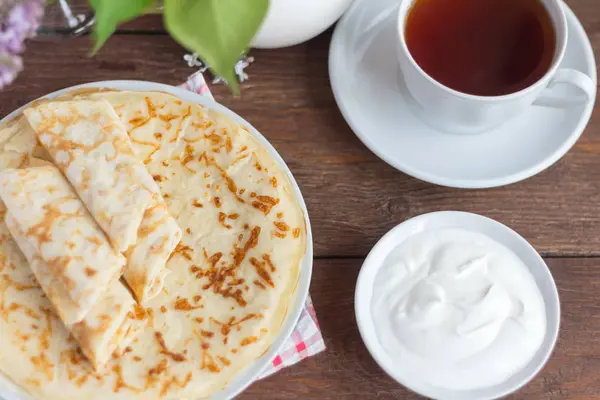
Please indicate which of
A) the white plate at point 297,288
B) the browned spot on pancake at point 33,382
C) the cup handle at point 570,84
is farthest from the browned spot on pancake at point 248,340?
the cup handle at point 570,84

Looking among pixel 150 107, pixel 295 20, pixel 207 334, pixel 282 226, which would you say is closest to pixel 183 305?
pixel 207 334

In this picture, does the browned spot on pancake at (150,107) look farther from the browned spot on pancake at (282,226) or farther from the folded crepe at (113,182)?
the browned spot on pancake at (282,226)

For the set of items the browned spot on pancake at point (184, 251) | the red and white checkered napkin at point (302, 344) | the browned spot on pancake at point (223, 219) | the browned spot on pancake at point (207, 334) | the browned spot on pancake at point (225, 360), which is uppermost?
the browned spot on pancake at point (223, 219)

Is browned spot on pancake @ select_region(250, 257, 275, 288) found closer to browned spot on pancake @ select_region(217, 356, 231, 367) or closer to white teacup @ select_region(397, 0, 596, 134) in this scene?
browned spot on pancake @ select_region(217, 356, 231, 367)

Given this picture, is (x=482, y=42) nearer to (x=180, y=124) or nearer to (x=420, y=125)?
(x=420, y=125)

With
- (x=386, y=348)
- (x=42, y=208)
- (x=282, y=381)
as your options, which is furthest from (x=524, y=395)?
(x=42, y=208)

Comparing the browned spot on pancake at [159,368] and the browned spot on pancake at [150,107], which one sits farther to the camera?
the browned spot on pancake at [150,107]
